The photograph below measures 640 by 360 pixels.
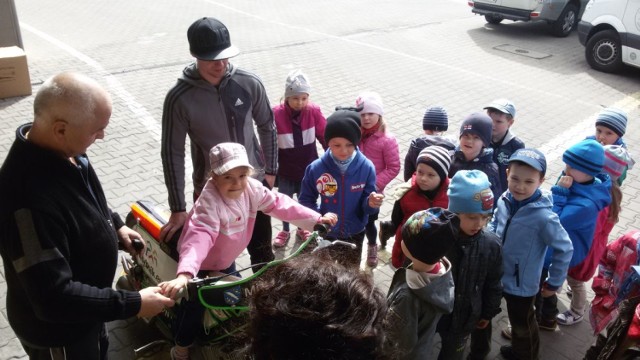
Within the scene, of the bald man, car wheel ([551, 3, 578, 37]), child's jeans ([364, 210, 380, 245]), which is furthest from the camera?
car wheel ([551, 3, 578, 37])

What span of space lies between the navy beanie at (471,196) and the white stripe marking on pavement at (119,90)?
520 cm

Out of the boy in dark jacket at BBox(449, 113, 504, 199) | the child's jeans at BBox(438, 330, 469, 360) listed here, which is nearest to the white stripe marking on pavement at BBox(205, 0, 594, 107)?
the boy in dark jacket at BBox(449, 113, 504, 199)

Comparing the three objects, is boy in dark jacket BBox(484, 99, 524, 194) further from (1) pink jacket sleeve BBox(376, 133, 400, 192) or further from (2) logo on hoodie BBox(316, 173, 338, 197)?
(2) logo on hoodie BBox(316, 173, 338, 197)

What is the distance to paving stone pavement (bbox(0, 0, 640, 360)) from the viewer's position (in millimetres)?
6383

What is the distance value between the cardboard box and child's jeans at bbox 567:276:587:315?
27.8ft

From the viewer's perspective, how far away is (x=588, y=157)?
3.76 m

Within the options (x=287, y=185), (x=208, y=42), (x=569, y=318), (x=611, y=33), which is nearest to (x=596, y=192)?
(x=569, y=318)

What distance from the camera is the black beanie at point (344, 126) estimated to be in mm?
4047

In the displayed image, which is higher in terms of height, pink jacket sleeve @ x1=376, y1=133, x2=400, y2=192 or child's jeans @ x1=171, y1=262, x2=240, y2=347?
pink jacket sleeve @ x1=376, y1=133, x2=400, y2=192

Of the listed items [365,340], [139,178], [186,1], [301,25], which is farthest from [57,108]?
[186,1]

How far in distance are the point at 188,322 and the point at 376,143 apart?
242 centimetres

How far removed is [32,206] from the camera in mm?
2240

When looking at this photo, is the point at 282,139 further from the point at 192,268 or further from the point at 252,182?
the point at 192,268

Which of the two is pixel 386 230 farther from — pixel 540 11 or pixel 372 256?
pixel 540 11
